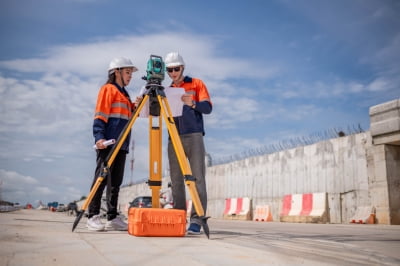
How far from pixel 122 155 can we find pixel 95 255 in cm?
258

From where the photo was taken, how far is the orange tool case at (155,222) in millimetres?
3723

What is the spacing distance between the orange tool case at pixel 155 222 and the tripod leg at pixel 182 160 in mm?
190

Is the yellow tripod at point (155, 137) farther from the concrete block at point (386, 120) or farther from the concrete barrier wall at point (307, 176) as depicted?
the concrete barrier wall at point (307, 176)

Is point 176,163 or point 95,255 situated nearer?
point 95,255

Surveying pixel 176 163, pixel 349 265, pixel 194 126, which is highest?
pixel 194 126

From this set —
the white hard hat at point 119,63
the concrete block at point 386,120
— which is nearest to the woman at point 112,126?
the white hard hat at point 119,63

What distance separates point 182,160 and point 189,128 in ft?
2.53

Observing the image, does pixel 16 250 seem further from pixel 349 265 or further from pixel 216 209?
pixel 216 209

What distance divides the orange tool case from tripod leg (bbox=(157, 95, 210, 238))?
0.62 feet

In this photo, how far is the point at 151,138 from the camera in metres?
4.37

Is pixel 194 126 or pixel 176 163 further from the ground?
pixel 194 126

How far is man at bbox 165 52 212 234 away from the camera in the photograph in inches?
184

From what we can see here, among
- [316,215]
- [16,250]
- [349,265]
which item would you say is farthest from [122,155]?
[316,215]

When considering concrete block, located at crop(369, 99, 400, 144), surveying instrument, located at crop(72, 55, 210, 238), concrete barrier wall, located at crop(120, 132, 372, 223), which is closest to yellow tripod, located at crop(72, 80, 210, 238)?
surveying instrument, located at crop(72, 55, 210, 238)
